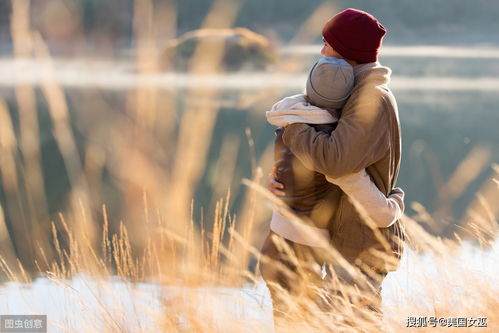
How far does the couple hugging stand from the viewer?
4.43 ft

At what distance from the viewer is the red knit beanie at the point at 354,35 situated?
54.7 inches

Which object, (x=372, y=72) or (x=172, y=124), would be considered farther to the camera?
(x=172, y=124)

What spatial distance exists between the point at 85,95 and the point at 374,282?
11.5 meters

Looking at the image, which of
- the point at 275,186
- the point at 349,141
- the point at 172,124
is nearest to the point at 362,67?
the point at 349,141

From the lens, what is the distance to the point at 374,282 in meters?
1.46

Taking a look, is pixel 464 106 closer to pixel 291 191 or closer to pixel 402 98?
pixel 402 98

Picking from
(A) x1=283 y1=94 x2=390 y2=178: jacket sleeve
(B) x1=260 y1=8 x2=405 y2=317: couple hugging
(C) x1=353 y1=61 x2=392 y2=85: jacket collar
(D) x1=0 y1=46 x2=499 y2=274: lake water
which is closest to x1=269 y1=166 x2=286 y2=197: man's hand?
(B) x1=260 y1=8 x2=405 y2=317: couple hugging

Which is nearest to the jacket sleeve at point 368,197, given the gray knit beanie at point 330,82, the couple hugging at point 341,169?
the couple hugging at point 341,169

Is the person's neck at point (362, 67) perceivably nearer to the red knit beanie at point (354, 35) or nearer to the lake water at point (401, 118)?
the red knit beanie at point (354, 35)

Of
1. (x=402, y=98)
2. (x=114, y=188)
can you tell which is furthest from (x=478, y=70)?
(x=114, y=188)

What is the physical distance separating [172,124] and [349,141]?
7.63 m

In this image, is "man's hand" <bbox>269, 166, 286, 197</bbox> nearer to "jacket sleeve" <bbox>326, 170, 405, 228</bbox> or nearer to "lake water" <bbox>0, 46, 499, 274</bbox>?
"jacket sleeve" <bbox>326, 170, 405, 228</bbox>

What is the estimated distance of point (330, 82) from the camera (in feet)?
4.50

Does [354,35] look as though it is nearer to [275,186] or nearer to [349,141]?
[349,141]
